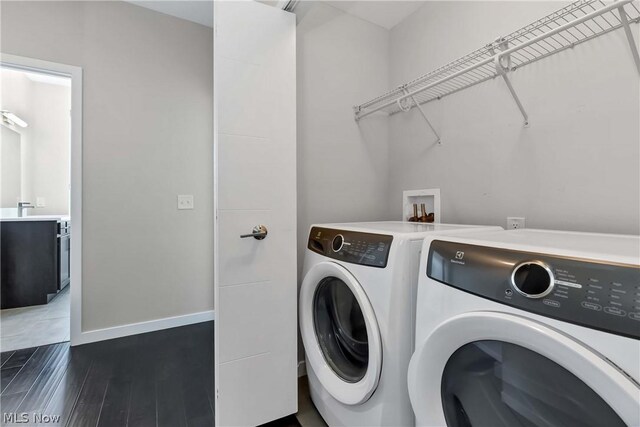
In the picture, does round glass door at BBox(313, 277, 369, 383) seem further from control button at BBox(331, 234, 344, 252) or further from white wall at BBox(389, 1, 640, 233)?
white wall at BBox(389, 1, 640, 233)

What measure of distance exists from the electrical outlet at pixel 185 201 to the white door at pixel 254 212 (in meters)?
1.44

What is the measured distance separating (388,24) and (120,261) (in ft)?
8.87

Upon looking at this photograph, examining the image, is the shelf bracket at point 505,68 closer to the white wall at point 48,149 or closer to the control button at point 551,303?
the control button at point 551,303

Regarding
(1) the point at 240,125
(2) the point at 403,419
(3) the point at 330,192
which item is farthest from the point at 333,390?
(1) the point at 240,125

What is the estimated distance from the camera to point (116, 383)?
1.59 metres

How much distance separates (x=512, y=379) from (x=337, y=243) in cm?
70

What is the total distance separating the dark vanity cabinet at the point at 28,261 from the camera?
2.61 metres

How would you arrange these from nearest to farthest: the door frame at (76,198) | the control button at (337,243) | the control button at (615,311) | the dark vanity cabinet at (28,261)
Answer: the control button at (615,311), the control button at (337,243), the door frame at (76,198), the dark vanity cabinet at (28,261)

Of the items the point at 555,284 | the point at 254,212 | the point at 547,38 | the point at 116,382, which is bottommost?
the point at 116,382

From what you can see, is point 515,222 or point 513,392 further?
point 515,222

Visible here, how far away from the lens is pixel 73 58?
6.66ft

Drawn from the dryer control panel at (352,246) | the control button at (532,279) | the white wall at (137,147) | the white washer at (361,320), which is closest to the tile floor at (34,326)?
the white wall at (137,147)

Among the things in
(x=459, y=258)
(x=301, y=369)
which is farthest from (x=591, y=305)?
(x=301, y=369)

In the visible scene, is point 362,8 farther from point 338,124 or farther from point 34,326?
point 34,326
